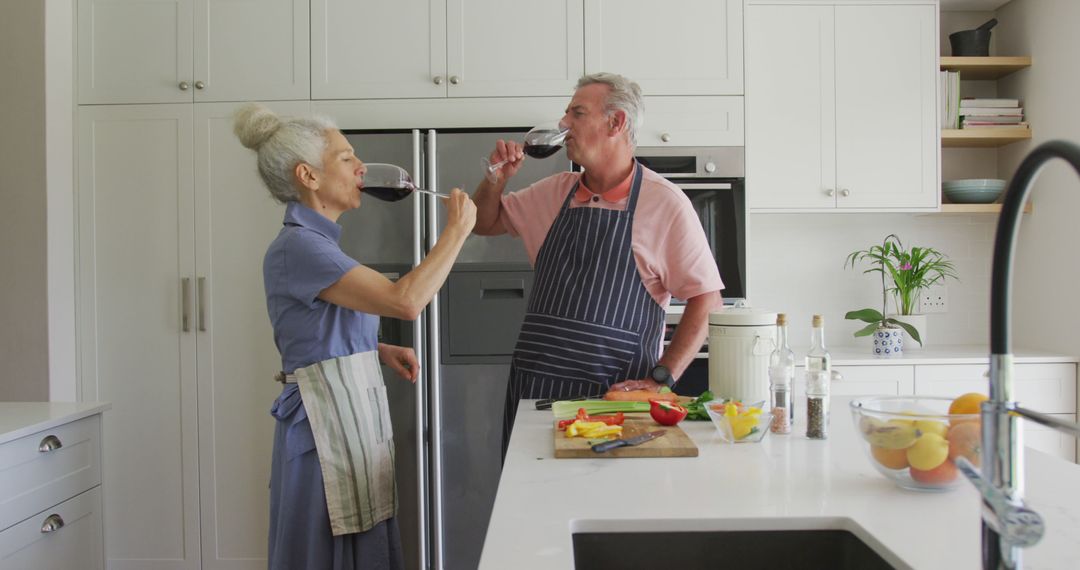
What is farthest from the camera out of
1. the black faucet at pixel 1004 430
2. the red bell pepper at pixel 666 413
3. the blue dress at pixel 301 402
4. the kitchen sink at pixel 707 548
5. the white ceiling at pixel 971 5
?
the white ceiling at pixel 971 5

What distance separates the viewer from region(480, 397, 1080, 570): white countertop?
0.86 m

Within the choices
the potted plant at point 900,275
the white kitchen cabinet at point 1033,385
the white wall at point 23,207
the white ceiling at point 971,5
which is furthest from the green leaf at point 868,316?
the white wall at point 23,207

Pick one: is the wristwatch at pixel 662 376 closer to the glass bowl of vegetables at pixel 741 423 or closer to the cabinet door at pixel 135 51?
the glass bowl of vegetables at pixel 741 423

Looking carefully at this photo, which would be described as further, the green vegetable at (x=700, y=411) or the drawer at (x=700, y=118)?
the drawer at (x=700, y=118)

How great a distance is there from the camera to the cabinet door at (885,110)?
125 inches

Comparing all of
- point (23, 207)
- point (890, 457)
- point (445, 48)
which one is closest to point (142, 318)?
point (23, 207)

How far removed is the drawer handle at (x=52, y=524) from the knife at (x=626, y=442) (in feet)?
5.10

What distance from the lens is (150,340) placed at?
2943 millimetres

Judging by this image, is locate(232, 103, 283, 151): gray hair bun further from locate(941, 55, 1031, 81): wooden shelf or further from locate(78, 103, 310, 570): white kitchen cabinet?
locate(941, 55, 1031, 81): wooden shelf

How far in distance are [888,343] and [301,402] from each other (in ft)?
7.81

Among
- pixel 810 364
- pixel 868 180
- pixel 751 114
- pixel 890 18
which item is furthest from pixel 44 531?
pixel 890 18

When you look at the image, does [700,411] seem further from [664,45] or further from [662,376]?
[664,45]

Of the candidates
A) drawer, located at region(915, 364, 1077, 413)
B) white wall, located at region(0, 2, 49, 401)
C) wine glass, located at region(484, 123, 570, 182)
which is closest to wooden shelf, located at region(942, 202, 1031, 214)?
drawer, located at region(915, 364, 1077, 413)

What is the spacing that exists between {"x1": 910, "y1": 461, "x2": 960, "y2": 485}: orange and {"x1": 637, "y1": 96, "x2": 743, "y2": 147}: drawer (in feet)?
6.44
